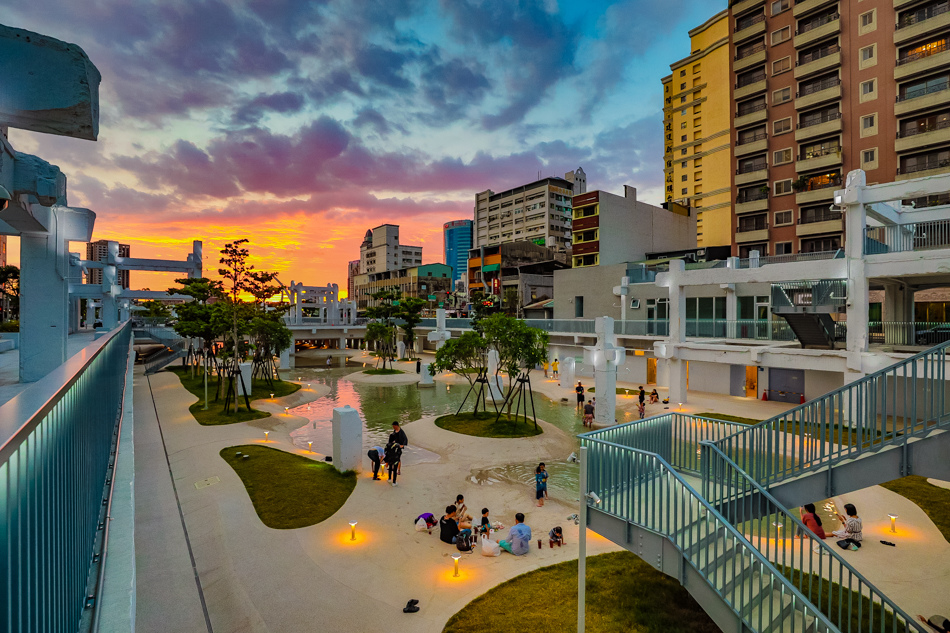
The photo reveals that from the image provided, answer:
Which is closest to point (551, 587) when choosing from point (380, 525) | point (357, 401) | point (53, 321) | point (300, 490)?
point (380, 525)

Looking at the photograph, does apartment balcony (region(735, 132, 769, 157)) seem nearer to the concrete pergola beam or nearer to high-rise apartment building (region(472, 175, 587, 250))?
high-rise apartment building (region(472, 175, 587, 250))

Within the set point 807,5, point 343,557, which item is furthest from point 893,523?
point 807,5

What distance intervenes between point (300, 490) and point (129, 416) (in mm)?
7600

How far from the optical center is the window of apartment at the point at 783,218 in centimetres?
4309

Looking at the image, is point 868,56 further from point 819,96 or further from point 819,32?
point 819,32

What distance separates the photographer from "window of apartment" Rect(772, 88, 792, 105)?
43.4 meters

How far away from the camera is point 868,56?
3769cm

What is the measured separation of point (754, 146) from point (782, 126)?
2.66 metres

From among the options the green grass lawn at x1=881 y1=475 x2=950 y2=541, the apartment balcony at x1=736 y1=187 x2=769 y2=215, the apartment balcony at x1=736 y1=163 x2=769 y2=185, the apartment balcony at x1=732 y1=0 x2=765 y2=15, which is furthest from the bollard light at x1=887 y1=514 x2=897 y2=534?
the apartment balcony at x1=732 y1=0 x2=765 y2=15

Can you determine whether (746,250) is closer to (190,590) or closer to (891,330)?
(891,330)

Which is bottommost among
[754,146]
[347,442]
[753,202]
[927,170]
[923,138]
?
[347,442]

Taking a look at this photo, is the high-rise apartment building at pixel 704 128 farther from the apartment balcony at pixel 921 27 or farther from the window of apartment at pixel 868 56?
the apartment balcony at pixel 921 27

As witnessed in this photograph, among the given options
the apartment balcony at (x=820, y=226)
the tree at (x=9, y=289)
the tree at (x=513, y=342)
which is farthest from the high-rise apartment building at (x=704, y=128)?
the tree at (x=9, y=289)

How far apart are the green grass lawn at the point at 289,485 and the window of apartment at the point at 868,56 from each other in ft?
162
